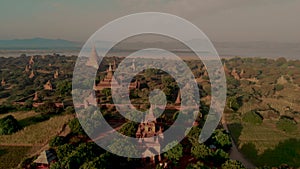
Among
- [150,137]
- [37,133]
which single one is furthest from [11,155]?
[150,137]

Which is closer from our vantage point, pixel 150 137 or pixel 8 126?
pixel 150 137

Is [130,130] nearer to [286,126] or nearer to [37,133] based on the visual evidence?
[37,133]

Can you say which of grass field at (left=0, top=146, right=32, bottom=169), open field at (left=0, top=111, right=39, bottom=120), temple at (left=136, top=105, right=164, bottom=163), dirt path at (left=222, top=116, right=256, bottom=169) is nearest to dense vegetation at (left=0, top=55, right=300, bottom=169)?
open field at (left=0, top=111, right=39, bottom=120)

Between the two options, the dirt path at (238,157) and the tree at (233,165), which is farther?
the dirt path at (238,157)

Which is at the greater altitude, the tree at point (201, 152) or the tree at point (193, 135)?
the tree at point (193, 135)

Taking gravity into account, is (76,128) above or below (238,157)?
above

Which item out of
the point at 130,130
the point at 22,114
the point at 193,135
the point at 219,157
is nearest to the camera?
the point at 219,157

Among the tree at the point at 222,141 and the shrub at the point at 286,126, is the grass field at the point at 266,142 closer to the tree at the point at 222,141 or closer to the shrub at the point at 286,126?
the shrub at the point at 286,126

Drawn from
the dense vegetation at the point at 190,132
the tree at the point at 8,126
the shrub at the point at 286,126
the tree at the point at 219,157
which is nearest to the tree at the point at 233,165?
the dense vegetation at the point at 190,132

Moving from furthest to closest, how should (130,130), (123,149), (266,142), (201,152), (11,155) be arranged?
1. (266,142)
2. (130,130)
3. (11,155)
4. (201,152)
5. (123,149)
